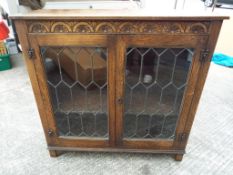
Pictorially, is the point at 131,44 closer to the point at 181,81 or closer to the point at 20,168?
the point at 181,81

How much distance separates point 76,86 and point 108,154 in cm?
55

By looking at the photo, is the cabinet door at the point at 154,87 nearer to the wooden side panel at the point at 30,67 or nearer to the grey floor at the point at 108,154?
the grey floor at the point at 108,154

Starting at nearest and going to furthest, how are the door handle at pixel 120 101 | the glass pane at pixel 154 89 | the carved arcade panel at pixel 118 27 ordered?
the carved arcade panel at pixel 118 27
the glass pane at pixel 154 89
the door handle at pixel 120 101

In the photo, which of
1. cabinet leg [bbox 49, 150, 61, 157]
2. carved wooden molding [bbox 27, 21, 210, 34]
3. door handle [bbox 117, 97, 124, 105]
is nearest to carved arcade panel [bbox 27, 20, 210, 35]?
carved wooden molding [bbox 27, 21, 210, 34]

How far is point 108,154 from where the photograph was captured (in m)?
1.30

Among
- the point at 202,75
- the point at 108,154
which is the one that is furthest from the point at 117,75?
the point at 108,154

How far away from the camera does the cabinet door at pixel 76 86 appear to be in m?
0.88

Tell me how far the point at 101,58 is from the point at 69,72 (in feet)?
0.59

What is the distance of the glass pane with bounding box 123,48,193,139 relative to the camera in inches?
36.0

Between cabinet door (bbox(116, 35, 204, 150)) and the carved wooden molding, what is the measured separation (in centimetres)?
3

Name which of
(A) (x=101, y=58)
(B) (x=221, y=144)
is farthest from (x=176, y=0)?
(B) (x=221, y=144)

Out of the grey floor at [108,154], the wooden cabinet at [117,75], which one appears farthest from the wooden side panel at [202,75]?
the grey floor at [108,154]

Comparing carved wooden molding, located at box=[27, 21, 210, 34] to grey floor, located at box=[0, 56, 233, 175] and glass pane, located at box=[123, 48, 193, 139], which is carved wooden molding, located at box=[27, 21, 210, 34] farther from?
grey floor, located at box=[0, 56, 233, 175]

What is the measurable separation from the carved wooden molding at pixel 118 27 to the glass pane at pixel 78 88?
0.09m
